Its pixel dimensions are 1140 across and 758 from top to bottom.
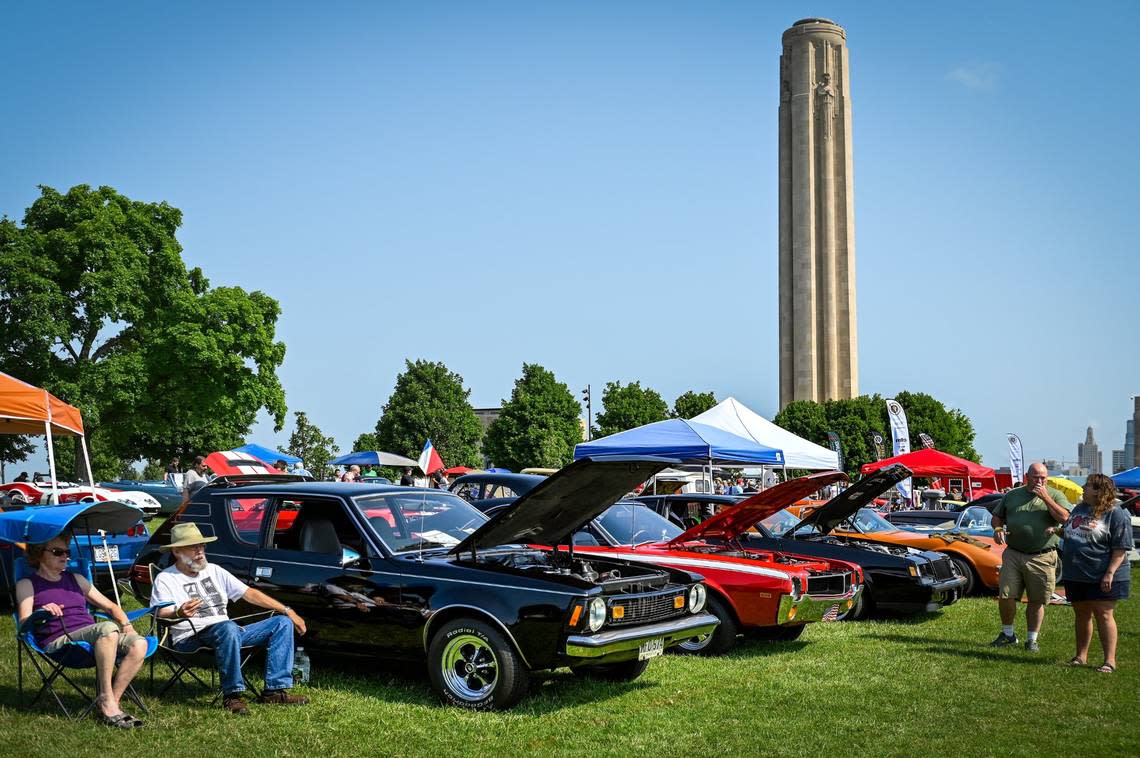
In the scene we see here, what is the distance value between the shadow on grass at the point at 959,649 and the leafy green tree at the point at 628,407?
7159 centimetres

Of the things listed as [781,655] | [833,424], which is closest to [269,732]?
[781,655]

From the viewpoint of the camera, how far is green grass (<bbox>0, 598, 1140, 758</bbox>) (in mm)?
6477

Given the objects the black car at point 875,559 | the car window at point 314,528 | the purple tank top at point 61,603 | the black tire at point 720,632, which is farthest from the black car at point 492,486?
the purple tank top at point 61,603

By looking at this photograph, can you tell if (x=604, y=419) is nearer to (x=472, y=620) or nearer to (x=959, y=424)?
(x=959, y=424)

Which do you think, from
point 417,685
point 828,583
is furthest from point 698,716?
point 828,583

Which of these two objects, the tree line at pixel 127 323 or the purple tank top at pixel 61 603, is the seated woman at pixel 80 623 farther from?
the tree line at pixel 127 323

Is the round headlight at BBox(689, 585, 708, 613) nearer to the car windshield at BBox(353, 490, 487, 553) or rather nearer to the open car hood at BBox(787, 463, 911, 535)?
the car windshield at BBox(353, 490, 487, 553)

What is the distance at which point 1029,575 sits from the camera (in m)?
10.3

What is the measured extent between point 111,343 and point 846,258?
8389cm

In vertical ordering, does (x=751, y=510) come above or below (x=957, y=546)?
above

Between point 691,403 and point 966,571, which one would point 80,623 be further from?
point 691,403

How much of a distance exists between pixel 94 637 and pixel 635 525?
19.2 feet

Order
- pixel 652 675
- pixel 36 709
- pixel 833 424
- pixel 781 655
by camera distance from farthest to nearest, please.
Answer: pixel 833 424 → pixel 781 655 → pixel 652 675 → pixel 36 709

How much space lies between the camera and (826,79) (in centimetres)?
10725
